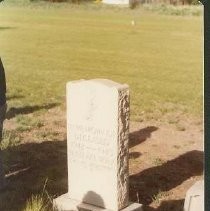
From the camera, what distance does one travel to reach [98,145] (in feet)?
16.4

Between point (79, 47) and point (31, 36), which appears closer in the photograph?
point (31, 36)

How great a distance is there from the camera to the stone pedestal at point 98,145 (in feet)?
15.7

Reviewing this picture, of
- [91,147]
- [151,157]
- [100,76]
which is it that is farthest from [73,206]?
[100,76]

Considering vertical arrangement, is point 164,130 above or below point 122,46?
below

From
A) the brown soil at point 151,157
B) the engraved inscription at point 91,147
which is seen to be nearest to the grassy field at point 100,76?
the brown soil at point 151,157

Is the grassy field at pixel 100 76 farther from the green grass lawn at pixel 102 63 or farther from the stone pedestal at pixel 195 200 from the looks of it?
the stone pedestal at pixel 195 200

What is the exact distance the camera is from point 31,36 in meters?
9.13

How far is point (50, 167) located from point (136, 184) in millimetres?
1221

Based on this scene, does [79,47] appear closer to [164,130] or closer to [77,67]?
[77,67]

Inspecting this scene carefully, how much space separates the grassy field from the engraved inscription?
607 mm

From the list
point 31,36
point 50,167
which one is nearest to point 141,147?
point 50,167

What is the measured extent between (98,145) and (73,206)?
71 cm

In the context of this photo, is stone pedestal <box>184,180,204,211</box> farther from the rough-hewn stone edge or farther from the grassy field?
the grassy field

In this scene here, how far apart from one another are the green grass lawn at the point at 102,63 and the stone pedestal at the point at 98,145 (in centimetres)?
382
